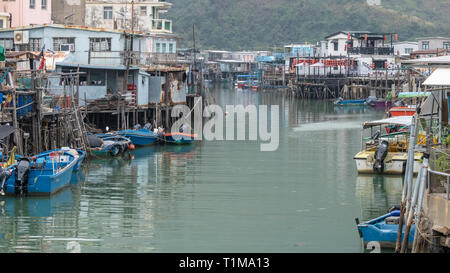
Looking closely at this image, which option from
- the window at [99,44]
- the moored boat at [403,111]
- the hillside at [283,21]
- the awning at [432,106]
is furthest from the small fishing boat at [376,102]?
the hillside at [283,21]

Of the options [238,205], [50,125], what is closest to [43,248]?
[238,205]

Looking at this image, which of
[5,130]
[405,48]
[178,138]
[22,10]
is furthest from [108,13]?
[405,48]

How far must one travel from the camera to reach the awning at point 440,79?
1888cm

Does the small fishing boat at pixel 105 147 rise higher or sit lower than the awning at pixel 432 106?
lower

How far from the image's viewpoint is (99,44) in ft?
168

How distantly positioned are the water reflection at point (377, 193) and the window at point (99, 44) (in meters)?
23.3

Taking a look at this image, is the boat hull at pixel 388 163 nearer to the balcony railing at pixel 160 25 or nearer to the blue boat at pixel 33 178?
the blue boat at pixel 33 178

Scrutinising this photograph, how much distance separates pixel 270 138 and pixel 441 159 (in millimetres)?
31727

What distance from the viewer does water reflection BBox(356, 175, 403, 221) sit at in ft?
90.6

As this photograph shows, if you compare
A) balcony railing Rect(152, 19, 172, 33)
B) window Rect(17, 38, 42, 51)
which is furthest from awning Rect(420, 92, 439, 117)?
balcony railing Rect(152, 19, 172, 33)

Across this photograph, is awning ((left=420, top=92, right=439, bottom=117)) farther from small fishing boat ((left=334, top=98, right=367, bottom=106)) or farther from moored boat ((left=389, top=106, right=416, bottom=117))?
small fishing boat ((left=334, top=98, right=367, bottom=106))

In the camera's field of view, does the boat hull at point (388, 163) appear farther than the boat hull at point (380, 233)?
Yes

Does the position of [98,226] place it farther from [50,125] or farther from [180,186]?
[50,125]

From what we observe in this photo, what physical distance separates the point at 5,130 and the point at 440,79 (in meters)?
18.2
